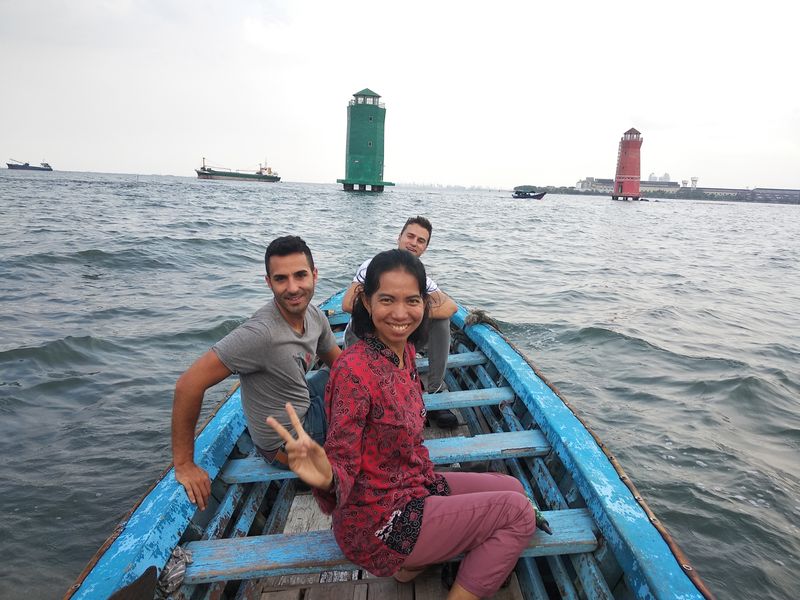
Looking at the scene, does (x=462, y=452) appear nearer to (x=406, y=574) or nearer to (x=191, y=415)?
(x=406, y=574)

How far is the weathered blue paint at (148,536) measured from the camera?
1.77 meters

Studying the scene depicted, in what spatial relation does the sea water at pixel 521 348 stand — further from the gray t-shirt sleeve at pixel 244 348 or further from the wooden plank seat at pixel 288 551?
the gray t-shirt sleeve at pixel 244 348

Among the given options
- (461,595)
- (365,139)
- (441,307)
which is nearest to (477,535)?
(461,595)

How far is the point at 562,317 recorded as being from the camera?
9.07 metres

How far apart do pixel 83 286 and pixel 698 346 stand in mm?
11453

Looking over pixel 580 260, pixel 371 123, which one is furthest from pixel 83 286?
pixel 371 123

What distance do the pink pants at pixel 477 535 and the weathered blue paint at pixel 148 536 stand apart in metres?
1.04

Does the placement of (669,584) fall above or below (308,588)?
above

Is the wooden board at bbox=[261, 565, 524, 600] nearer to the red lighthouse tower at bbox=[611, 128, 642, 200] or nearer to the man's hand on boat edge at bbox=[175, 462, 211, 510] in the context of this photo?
the man's hand on boat edge at bbox=[175, 462, 211, 510]

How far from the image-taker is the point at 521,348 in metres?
7.30

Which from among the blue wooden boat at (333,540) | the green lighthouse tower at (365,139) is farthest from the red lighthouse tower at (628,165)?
the blue wooden boat at (333,540)

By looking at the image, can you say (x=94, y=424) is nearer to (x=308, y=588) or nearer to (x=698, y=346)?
(x=308, y=588)

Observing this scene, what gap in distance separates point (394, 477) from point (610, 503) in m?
1.07

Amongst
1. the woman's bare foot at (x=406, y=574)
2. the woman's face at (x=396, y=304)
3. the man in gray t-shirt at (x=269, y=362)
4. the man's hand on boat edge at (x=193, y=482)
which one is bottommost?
the woman's bare foot at (x=406, y=574)
